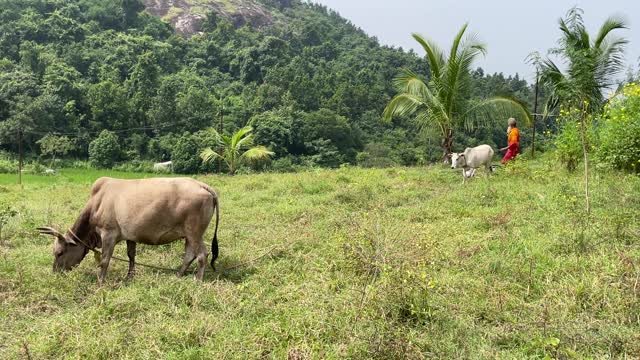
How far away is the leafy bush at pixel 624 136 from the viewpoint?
10.8m

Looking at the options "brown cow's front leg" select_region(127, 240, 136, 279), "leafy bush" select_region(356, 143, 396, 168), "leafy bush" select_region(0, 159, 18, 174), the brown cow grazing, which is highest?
the brown cow grazing

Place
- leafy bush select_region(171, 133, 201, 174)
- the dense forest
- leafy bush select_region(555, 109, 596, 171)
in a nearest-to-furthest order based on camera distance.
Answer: leafy bush select_region(555, 109, 596, 171) < leafy bush select_region(171, 133, 201, 174) < the dense forest

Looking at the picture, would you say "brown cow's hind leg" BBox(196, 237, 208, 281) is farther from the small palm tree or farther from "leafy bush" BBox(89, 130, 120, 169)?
"leafy bush" BBox(89, 130, 120, 169)

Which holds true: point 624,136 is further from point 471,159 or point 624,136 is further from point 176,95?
point 176,95

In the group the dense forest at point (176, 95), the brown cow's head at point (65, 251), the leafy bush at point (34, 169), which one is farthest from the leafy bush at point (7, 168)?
the brown cow's head at point (65, 251)

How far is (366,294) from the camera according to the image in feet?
14.5

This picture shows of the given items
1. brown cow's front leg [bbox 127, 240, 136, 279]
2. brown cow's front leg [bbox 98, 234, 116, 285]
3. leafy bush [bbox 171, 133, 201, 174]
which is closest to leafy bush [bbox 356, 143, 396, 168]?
leafy bush [bbox 171, 133, 201, 174]

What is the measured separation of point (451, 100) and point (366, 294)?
13053 millimetres

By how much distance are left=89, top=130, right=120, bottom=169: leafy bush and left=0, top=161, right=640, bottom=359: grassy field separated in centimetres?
2673

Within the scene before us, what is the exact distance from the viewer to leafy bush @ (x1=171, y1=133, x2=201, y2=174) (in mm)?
32000

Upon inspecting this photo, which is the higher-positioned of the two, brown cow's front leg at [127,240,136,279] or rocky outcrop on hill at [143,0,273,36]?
rocky outcrop on hill at [143,0,273,36]

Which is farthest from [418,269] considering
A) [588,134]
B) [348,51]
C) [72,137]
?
[348,51]

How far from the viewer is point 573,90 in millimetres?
8281

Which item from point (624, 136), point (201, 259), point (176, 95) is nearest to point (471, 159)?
point (624, 136)
